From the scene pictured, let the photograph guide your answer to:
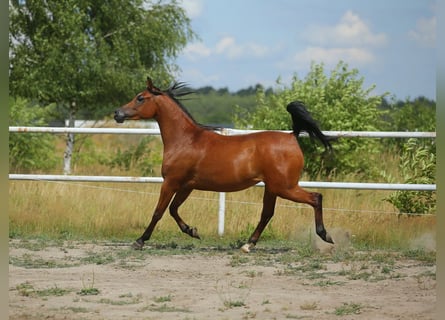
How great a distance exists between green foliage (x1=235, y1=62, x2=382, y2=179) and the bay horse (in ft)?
16.6

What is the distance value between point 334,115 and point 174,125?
609 cm

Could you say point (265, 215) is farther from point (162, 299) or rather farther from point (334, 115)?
point (334, 115)

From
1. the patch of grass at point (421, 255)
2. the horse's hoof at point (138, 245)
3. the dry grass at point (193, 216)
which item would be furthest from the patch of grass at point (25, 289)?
the patch of grass at point (421, 255)

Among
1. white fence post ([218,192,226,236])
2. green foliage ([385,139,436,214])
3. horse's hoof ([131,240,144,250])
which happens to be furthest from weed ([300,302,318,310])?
green foliage ([385,139,436,214])

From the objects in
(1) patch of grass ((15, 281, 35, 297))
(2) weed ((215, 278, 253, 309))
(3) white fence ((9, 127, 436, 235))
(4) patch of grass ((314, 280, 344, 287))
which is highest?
(3) white fence ((9, 127, 436, 235))

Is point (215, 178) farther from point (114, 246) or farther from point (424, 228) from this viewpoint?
point (424, 228)

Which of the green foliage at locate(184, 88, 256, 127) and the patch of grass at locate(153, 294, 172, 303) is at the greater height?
the green foliage at locate(184, 88, 256, 127)

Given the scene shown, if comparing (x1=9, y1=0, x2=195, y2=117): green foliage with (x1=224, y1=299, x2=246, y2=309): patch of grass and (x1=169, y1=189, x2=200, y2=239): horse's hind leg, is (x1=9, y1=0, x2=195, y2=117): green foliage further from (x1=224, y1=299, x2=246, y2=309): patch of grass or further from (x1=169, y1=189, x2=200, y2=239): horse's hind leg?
(x1=224, y1=299, x2=246, y2=309): patch of grass

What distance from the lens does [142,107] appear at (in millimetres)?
7918

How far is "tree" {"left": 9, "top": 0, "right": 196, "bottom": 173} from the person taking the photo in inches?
738

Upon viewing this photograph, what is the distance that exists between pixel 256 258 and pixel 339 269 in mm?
975

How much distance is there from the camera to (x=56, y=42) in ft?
62.3

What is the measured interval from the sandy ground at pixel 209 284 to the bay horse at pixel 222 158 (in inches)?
24.5

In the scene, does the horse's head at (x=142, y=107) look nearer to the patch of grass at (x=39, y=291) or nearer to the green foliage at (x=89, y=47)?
the patch of grass at (x=39, y=291)
